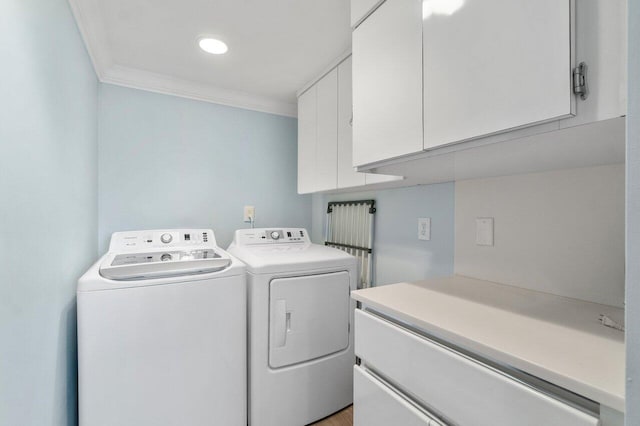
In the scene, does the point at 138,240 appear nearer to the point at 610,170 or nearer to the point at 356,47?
the point at 356,47

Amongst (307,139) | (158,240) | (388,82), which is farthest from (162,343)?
(307,139)

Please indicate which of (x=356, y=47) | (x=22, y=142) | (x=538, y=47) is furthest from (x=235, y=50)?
(x=538, y=47)

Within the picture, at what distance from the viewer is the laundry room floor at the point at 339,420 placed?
5.57ft

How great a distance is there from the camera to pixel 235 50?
1.83 metres

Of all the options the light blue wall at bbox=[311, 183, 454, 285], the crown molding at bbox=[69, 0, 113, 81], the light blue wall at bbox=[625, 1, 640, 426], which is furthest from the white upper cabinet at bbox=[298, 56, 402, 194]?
the crown molding at bbox=[69, 0, 113, 81]

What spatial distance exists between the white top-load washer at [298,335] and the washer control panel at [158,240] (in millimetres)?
426

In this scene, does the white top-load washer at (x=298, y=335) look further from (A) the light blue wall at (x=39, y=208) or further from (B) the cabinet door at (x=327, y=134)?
(A) the light blue wall at (x=39, y=208)

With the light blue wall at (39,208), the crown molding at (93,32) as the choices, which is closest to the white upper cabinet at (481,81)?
the light blue wall at (39,208)

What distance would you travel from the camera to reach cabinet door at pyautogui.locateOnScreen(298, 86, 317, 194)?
86.9 inches

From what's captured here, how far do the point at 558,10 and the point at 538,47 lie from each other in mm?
74

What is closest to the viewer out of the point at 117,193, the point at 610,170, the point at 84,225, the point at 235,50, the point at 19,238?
the point at 19,238

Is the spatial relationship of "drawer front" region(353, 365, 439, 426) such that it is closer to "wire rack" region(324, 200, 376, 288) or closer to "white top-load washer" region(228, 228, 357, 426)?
"white top-load washer" region(228, 228, 357, 426)

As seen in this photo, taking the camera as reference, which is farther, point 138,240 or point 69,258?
point 138,240

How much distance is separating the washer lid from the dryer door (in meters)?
0.37
